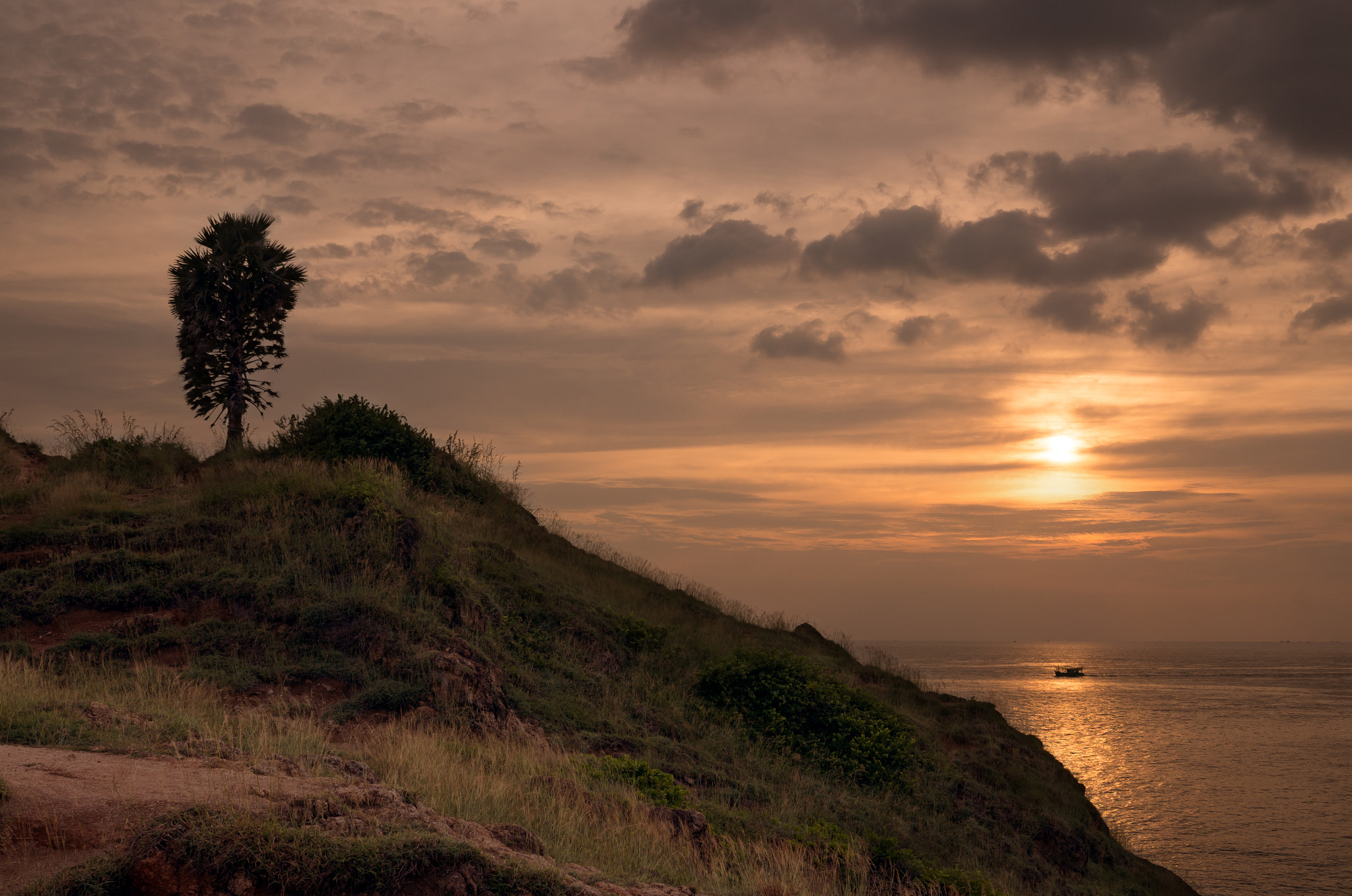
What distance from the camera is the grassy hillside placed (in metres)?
8.80

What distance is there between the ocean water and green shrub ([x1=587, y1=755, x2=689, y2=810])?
1962 centimetres

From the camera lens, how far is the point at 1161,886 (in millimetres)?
18625

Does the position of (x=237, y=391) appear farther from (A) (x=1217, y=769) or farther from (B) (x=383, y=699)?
(A) (x=1217, y=769)

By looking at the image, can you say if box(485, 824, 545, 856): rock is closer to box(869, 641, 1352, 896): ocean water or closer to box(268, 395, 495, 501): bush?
box(268, 395, 495, 501): bush

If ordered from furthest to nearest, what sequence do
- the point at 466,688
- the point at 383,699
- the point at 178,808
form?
the point at 466,688
the point at 383,699
the point at 178,808

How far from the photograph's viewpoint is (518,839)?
258 inches

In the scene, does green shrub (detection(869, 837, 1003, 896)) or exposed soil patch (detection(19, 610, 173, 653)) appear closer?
green shrub (detection(869, 837, 1003, 896))

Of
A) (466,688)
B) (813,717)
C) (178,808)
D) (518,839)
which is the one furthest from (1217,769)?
(178,808)

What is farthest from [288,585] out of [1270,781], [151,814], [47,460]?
[1270,781]

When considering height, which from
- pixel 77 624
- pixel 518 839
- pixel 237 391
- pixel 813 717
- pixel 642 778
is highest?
pixel 237 391

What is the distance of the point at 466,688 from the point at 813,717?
8185 millimetres

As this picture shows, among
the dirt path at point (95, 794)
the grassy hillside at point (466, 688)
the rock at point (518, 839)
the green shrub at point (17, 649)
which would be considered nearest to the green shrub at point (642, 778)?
the grassy hillside at point (466, 688)

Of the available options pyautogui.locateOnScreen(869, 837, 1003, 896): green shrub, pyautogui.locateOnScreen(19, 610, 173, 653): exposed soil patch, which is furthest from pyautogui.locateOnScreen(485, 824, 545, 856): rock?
pyautogui.locateOnScreen(19, 610, 173, 653): exposed soil patch

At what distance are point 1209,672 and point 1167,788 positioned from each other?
10985cm
